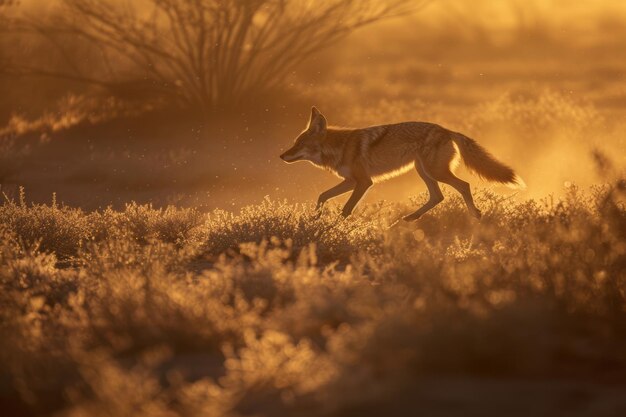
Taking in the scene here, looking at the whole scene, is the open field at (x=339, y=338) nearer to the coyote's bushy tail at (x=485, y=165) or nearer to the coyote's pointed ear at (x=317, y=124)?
the coyote's bushy tail at (x=485, y=165)

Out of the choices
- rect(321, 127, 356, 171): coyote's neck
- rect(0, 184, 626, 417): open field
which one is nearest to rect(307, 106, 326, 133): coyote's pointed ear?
rect(321, 127, 356, 171): coyote's neck

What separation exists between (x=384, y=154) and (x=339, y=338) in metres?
6.87

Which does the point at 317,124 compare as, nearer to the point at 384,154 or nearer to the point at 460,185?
the point at 384,154

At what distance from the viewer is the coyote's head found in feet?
38.7

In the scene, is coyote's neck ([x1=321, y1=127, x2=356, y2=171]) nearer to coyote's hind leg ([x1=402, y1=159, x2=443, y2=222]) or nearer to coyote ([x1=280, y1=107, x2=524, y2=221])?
coyote ([x1=280, y1=107, x2=524, y2=221])

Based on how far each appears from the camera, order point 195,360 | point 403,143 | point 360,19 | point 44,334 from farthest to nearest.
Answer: point 360,19 → point 403,143 → point 44,334 → point 195,360

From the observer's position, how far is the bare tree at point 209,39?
2597 centimetres

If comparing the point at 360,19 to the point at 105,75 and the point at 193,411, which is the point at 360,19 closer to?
the point at 105,75

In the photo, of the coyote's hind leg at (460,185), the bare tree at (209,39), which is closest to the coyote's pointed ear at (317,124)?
the coyote's hind leg at (460,185)

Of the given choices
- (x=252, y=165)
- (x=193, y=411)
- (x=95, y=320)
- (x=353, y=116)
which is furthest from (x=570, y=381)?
(x=353, y=116)

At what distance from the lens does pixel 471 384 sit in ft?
17.1

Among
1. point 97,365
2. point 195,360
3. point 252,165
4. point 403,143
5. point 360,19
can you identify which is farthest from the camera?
point 360,19

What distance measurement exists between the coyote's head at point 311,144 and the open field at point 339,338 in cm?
349

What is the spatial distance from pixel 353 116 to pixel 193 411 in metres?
20.1
